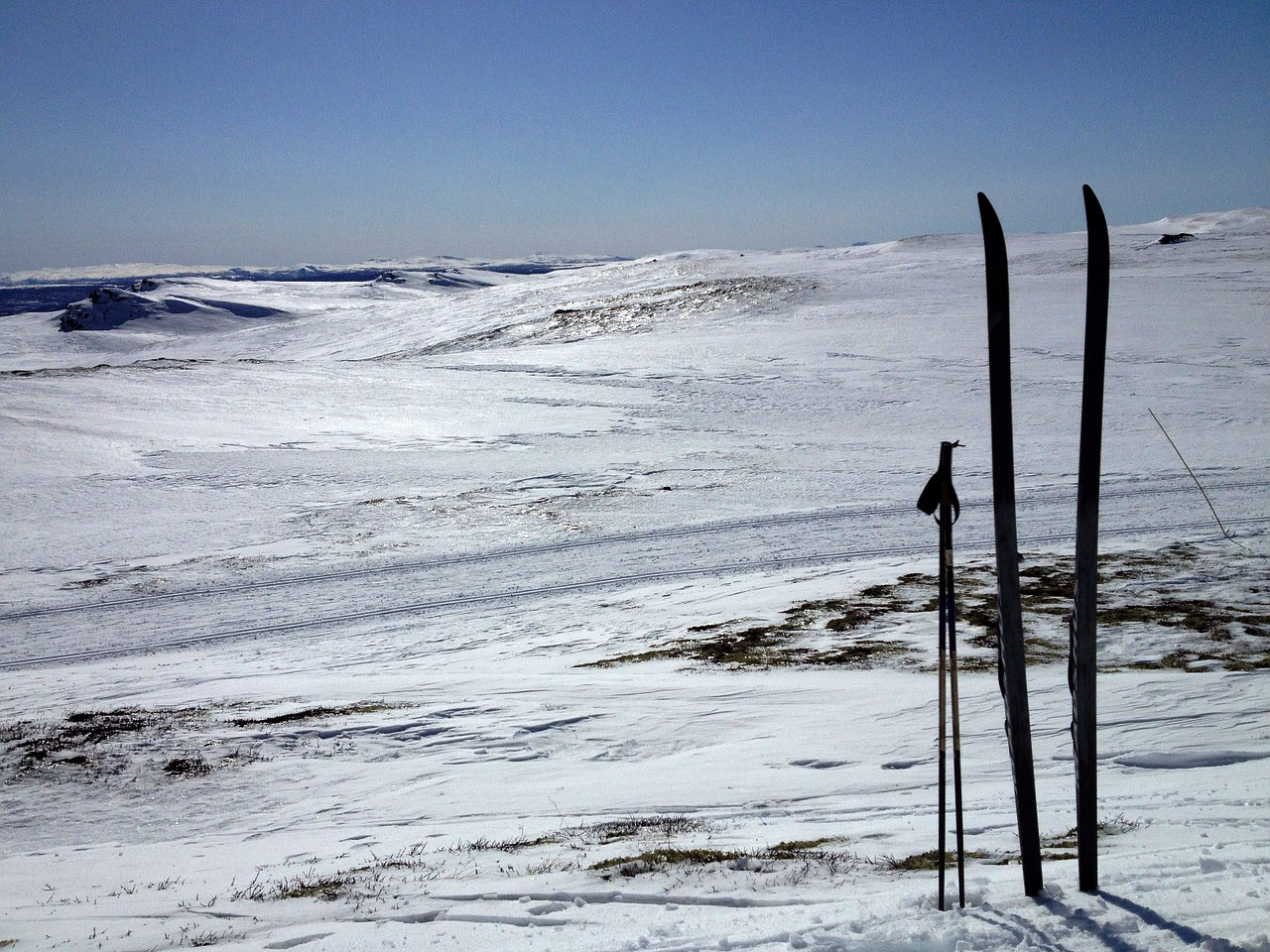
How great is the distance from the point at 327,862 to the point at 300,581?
9770 mm

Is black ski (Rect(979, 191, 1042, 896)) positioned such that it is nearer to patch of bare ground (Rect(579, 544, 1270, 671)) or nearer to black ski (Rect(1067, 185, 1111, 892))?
black ski (Rect(1067, 185, 1111, 892))

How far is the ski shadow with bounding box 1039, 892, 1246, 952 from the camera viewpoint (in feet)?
15.6

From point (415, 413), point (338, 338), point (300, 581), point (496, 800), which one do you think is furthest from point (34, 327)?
point (496, 800)

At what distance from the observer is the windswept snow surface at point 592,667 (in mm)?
5941

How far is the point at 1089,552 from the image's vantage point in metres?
5.09

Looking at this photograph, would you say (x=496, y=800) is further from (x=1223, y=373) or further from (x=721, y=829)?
(x=1223, y=373)

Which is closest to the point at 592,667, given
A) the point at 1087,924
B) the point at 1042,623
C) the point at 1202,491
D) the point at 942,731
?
the point at 1042,623

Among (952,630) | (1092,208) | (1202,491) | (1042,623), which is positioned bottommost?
(1042,623)

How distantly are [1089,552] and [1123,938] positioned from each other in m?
2.08

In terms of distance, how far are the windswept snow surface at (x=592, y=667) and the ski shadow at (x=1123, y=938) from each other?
0.08 feet

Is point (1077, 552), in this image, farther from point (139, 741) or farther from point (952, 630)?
point (139, 741)

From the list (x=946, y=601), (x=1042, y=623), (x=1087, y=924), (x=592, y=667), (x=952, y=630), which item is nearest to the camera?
(x=1087, y=924)

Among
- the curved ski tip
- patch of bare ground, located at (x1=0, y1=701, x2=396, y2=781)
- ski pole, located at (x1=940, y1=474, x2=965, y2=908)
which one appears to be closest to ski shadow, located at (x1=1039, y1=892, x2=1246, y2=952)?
ski pole, located at (x1=940, y1=474, x2=965, y2=908)

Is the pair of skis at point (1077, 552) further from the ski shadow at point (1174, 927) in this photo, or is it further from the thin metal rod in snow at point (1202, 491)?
the thin metal rod in snow at point (1202, 491)
